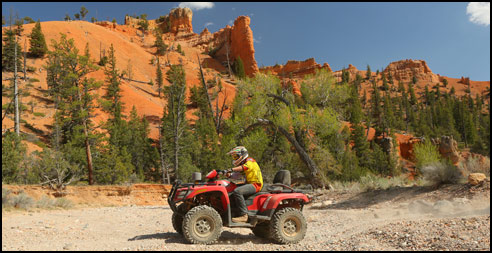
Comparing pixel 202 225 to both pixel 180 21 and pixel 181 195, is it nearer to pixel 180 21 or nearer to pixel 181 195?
pixel 181 195

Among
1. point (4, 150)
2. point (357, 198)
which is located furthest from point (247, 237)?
point (4, 150)

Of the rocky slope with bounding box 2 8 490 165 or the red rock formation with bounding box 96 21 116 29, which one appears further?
the red rock formation with bounding box 96 21 116 29

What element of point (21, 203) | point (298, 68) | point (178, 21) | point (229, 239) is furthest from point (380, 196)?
point (178, 21)

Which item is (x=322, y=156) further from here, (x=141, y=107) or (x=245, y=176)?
(x=141, y=107)

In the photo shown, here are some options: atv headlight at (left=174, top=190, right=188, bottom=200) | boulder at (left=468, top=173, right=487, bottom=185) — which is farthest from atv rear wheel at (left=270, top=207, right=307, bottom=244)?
boulder at (left=468, top=173, right=487, bottom=185)

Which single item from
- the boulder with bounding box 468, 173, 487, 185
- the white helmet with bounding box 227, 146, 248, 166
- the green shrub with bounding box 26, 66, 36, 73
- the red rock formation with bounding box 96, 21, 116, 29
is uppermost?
the red rock formation with bounding box 96, 21, 116, 29

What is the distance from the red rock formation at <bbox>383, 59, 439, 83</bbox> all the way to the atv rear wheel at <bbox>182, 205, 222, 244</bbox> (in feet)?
429

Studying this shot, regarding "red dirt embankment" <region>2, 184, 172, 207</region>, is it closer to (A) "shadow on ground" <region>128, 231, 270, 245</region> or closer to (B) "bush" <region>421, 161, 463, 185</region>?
(A) "shadow on ground" <region>128, 231, 270, 245</region>

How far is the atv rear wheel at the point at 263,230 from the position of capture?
6.48 m

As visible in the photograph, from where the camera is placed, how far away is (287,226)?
6.12 meters

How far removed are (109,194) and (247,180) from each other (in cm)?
1931

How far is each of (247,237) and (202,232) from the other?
1.53 meters

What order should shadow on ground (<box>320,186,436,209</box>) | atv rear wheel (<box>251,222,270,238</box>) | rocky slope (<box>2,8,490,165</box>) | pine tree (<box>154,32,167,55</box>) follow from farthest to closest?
pine tree (<box>154,32,167,55</box>)
rocky slope (<box>2,8,490,165</box>)
shadow on ground (<box>320,186,436,209</box>)
atv rear wheel (<box>251,222,270,238</box>)

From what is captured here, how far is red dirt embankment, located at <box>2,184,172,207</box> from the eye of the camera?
66.9 ft
